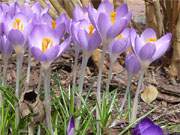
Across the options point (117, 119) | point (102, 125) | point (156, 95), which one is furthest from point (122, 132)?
point (156, 95)

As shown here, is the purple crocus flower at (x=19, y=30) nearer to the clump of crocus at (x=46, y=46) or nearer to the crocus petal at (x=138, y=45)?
the clump of crocus at (x=46, y=46)

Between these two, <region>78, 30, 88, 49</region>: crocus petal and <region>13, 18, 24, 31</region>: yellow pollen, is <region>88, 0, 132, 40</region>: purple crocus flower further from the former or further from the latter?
<region>13, 18, 24, 31</region>: yellow pollen

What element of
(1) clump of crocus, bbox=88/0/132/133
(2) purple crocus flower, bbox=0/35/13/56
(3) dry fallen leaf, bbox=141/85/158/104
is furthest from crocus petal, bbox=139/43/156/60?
(3) dry fallen leaf, bbox=141/85/158/104

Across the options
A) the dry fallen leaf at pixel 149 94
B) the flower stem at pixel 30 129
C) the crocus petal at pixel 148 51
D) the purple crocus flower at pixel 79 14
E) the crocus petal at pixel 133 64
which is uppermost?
the purple crocus flower at pixel 79 14

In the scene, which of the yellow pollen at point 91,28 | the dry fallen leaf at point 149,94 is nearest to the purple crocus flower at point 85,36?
the yellow pollen at point 91,28

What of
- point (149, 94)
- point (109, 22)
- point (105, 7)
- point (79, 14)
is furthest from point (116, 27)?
point (149, 94)

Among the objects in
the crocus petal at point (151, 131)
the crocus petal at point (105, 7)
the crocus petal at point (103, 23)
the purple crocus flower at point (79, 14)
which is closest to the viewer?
the crocus petal at point (151, 131)

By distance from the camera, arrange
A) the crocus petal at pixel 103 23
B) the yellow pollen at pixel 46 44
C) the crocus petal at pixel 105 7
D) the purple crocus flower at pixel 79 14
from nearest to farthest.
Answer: the yellow pollen at pixel 46 44 < the crocus petal at pixel 103 23 < the crocus petal at pixel 105 7 < the purple crocus flower at pixel 79 14
